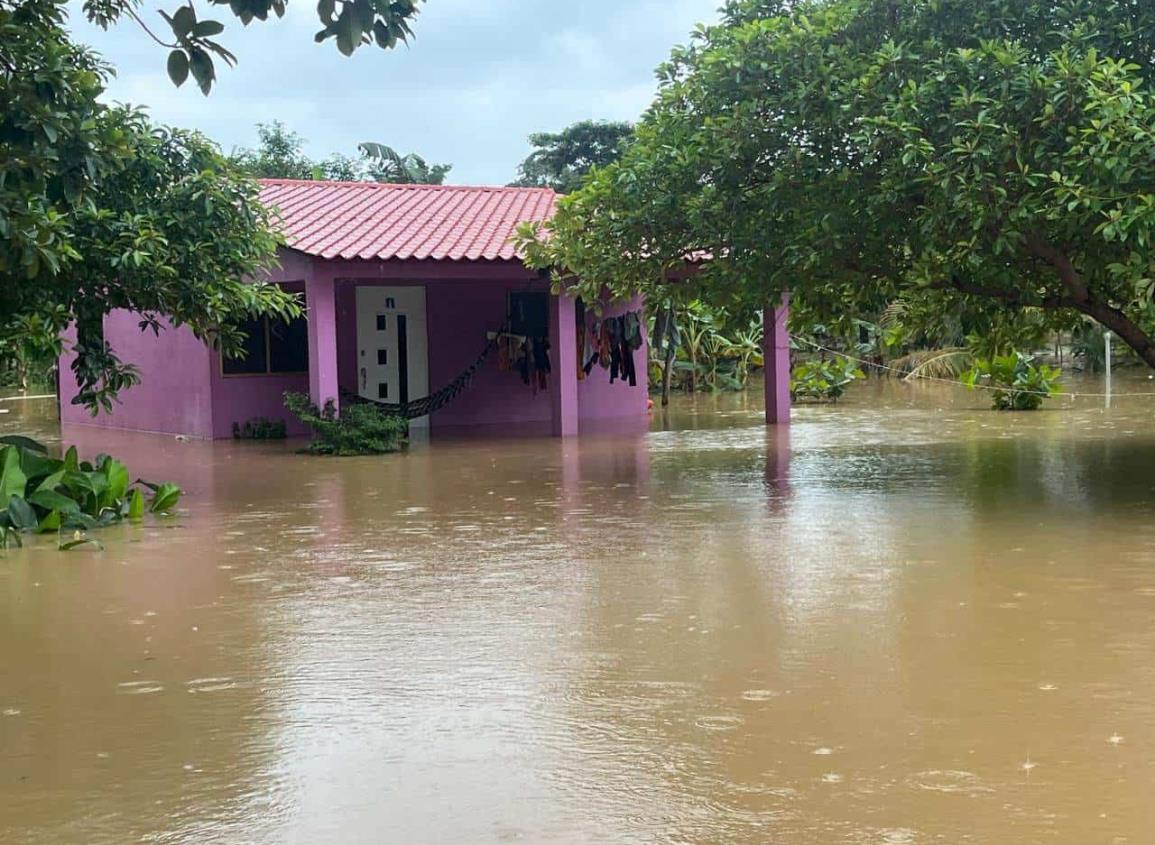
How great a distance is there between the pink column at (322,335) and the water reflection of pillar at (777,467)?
501 cm

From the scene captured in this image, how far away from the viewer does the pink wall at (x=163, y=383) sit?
18266 mm

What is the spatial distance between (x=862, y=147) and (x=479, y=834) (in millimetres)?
7180

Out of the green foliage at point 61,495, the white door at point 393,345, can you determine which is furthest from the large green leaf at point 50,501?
the white door at point 393,345

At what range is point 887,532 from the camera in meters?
9.16

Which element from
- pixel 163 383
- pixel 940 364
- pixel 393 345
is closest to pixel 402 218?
pixel 393 345

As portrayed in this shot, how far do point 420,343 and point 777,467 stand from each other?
7.28m

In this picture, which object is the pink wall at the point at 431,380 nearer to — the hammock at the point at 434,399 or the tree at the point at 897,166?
the hammock at the point at 434,399

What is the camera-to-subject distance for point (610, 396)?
20.7m

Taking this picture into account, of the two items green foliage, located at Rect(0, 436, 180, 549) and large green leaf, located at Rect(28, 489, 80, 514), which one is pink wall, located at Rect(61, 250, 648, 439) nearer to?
green foliage, located at Rect(0, 436, 180, 549)

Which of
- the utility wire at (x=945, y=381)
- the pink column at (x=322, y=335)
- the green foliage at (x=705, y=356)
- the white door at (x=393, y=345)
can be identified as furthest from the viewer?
the green foliage at (x=705, y=356)

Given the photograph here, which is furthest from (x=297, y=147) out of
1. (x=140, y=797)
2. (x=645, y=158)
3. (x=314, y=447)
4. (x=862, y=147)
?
(x=140, y=797)

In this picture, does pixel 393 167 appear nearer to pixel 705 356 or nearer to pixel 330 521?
pixel 705 356

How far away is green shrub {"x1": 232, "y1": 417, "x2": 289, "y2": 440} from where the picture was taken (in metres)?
18.1

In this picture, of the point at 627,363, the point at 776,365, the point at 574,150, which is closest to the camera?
the point at 776,365
